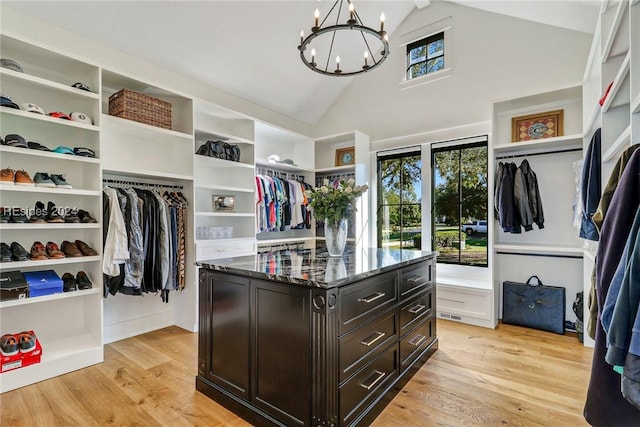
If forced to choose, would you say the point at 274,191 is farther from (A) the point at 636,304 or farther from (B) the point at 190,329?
(A) the point at 636,304

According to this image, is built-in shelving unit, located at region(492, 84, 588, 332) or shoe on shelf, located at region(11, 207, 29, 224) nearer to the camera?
shoe on shelf, located at region(11, 207, 29, 224)

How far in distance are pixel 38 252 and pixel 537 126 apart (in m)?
4.71

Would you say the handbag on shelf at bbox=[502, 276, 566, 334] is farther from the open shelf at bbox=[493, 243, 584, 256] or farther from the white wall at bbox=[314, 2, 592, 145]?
the white wall at bbox=[314, 2, 592, 145]

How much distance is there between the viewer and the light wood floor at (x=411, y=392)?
1.83 meters

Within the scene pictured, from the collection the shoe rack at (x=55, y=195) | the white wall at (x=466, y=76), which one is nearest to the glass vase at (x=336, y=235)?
the shoe rack at (x=55, y=195)

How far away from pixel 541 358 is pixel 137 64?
458 cm

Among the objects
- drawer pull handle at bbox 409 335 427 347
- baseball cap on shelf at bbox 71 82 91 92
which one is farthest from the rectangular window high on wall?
baseball cap on shelf at bbox 71 82 91 92

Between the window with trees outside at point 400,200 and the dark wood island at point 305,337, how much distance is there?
211 cm

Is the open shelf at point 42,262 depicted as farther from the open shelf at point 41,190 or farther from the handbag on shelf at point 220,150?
the handbag on shelf at point 220,150

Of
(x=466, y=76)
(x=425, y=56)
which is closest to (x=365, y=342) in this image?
(x=466, y=76)

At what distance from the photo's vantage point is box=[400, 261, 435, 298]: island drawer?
2.22 meters

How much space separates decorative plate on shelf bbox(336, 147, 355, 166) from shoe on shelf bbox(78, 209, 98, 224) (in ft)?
10.4

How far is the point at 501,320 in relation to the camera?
3.50 meters

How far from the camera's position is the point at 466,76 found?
3814mm
